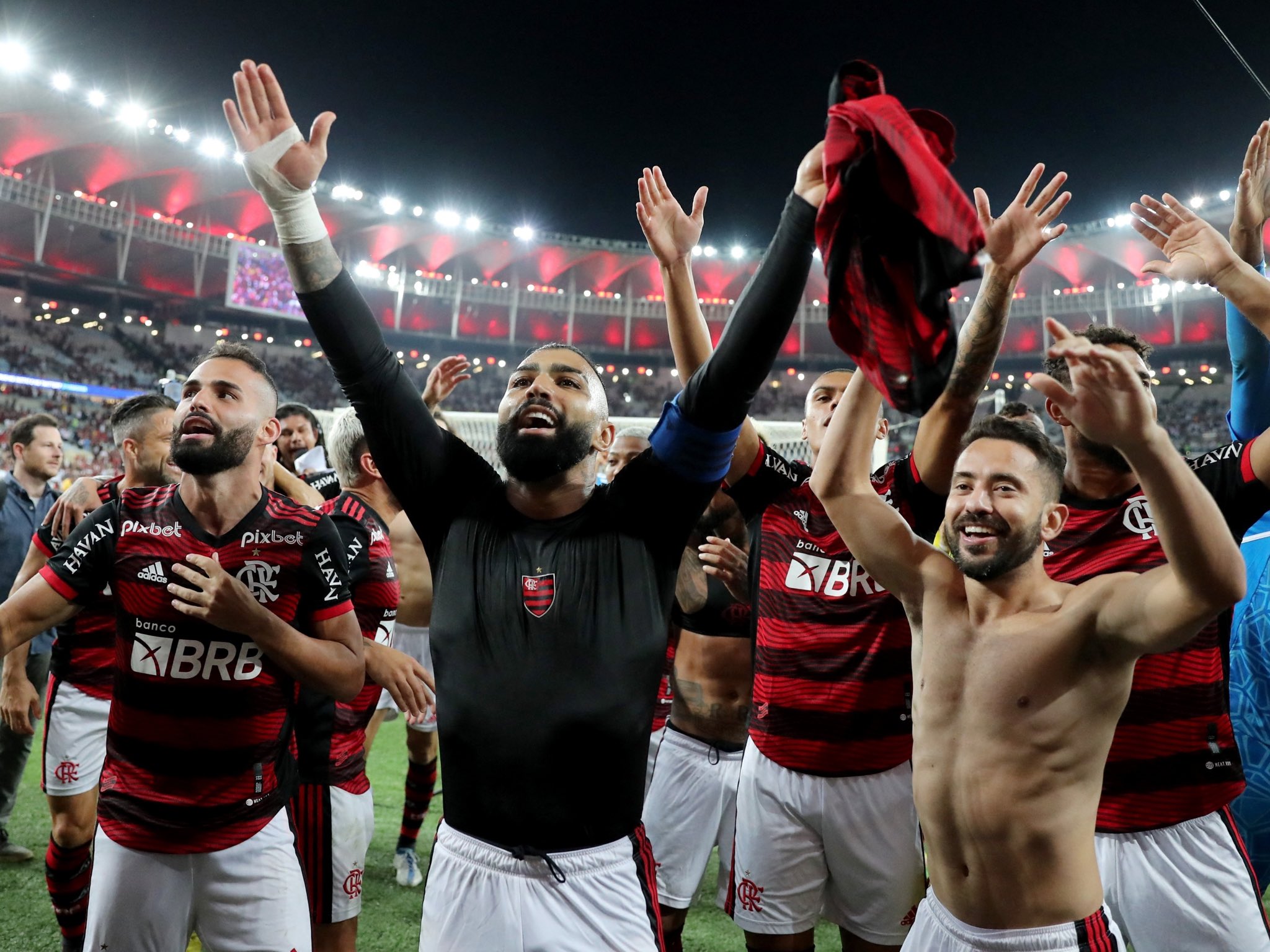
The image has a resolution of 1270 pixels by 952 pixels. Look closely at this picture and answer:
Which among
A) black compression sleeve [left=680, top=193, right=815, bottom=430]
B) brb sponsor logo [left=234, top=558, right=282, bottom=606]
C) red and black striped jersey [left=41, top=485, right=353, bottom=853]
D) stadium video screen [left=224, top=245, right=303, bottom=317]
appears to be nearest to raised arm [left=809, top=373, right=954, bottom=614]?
black compression sleeve [left=680, top=193, right=815, bottom=430]

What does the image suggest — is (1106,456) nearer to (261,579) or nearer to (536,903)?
(536,903)

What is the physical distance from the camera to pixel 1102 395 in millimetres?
1683

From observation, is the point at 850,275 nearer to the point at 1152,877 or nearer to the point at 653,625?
the point at 653,625

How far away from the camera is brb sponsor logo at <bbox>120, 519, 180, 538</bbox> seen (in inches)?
110

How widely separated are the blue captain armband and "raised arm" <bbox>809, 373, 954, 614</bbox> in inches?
25.0

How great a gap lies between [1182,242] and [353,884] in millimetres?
3887

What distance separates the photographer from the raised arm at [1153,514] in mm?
1667

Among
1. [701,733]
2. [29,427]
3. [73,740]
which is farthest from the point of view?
[29,427]

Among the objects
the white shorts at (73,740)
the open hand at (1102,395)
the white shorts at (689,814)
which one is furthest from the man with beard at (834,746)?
the white shorts at (73,740)

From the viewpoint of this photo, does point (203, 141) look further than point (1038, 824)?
Yes

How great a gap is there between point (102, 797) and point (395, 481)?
1495 millimetres

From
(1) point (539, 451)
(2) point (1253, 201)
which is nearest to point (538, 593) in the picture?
(1) point (539, 451)

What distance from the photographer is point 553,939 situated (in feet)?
6.12

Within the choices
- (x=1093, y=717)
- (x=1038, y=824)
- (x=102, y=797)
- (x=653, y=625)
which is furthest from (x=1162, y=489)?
(x=102, y=797)
